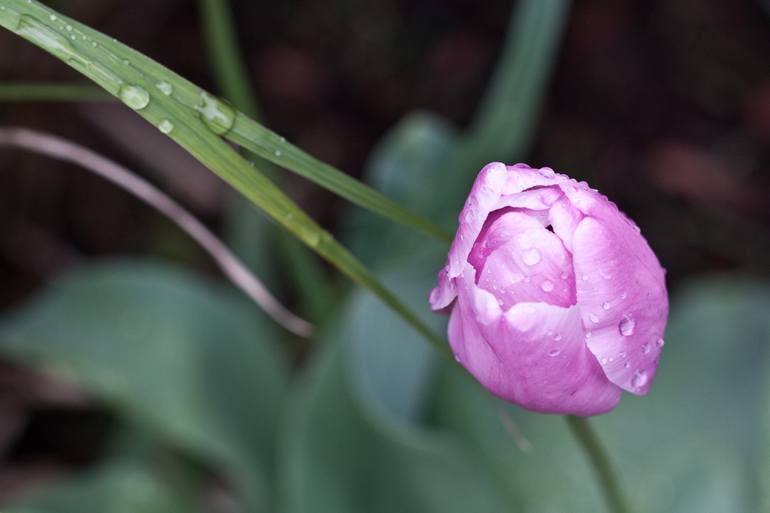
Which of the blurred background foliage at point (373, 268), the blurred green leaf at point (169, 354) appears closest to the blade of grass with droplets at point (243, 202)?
the blurred background foliage at point (373, 268)

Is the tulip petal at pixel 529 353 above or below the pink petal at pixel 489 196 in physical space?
below

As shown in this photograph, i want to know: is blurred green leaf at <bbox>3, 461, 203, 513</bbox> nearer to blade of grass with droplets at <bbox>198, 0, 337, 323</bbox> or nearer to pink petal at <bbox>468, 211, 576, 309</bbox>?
blade of grass with droplets at <bbox>198, 0, 337, 323</bbox>

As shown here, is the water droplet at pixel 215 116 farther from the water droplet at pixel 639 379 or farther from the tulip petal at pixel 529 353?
the water droplet at pixel 639 379

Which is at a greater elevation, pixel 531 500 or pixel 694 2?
pixel 694 2

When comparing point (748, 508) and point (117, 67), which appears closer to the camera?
point (117, 67)

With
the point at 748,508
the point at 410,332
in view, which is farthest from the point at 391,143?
the point at 748,508

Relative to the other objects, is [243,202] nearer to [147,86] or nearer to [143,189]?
[143,189]

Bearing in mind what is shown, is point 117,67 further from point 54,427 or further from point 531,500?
point 54,427

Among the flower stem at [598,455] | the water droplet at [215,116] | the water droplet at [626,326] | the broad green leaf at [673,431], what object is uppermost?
the broad green leaf at [673,431]
